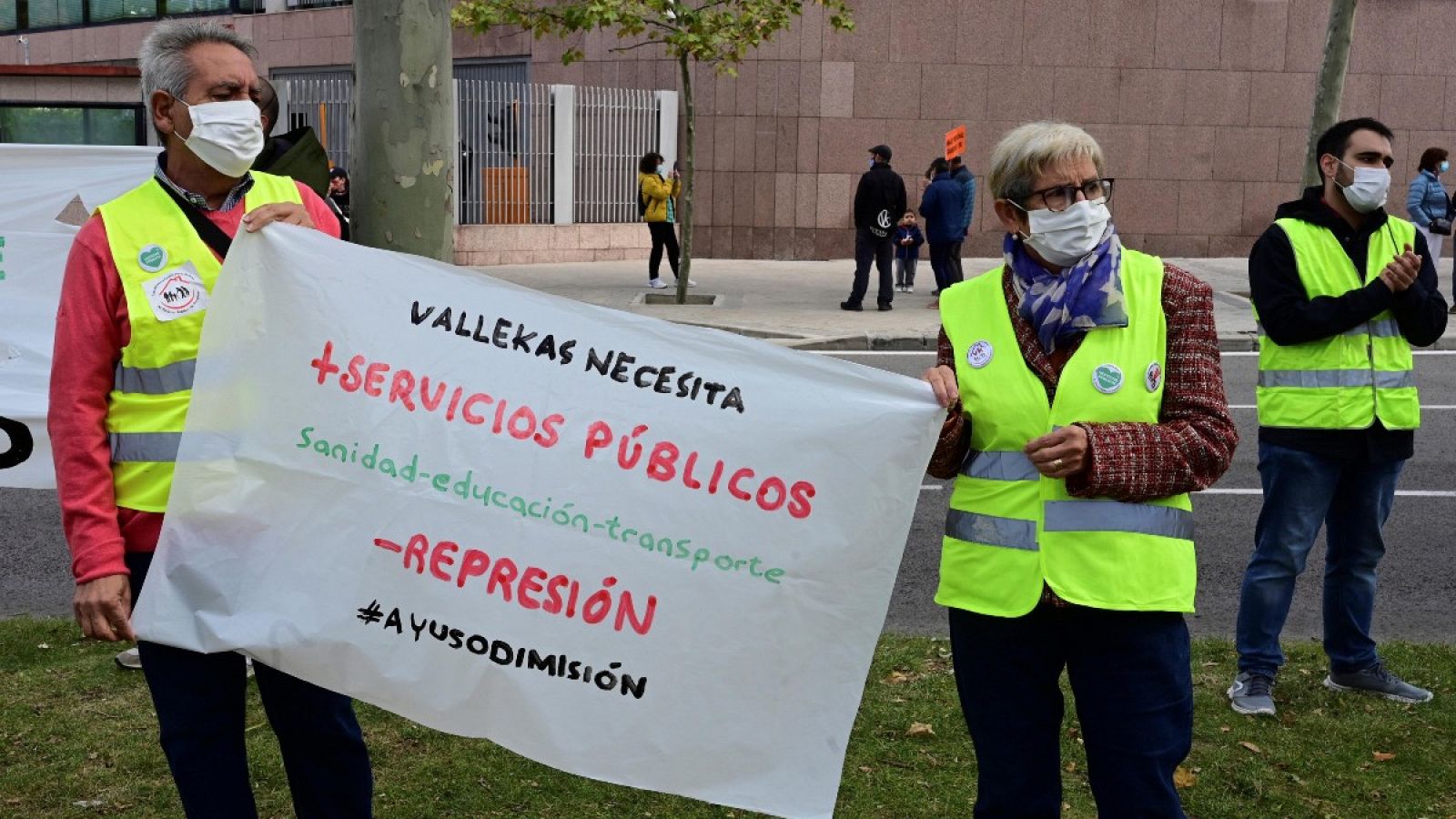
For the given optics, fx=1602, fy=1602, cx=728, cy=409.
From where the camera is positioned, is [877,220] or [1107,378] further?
[877,220]

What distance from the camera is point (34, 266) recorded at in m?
5.99

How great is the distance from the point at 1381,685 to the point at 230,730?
12.5ft

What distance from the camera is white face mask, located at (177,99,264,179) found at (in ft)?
10.5

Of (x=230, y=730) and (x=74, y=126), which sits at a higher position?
(x=74, y=126)

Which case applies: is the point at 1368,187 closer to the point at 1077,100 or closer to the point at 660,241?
the point at 660,241

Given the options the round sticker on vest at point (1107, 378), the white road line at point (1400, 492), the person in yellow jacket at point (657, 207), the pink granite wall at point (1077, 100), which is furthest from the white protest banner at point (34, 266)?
the pink granite wall at point (1077, 100)

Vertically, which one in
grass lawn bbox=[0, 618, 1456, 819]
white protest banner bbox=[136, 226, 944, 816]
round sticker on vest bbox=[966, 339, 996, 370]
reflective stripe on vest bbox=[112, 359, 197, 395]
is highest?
round sticker on vest bbox=[966, 339, 996, 370]

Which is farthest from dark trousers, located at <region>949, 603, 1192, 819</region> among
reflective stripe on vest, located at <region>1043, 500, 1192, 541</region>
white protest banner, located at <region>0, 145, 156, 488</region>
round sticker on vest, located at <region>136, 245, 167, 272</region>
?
white protest banner, located at <region>0, 145, 156, 488</region>

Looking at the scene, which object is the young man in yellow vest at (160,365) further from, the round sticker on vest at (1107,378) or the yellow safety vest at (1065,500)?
the round sticker on vest at (1107,378)

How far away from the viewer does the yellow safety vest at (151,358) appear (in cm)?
Result: 316

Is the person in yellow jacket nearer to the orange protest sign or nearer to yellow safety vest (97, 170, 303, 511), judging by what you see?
the orange protest sign

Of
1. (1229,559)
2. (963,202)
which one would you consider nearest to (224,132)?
(1229,559)

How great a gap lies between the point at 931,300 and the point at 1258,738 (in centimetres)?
1441

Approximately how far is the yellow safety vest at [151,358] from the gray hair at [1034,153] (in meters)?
1.60
